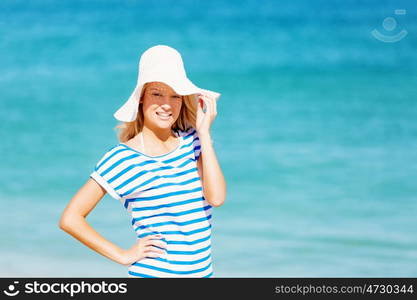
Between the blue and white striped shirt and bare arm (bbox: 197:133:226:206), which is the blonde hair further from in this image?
bare arm (bbox: 197:133:226:206)

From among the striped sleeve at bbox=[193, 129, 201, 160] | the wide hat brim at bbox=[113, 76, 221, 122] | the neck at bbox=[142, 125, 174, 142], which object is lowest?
the striped sleeve at bbox=[193, 129, 201, 160]

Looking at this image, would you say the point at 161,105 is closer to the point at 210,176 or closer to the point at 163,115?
the point at 163,115

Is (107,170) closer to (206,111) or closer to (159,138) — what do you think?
(159,138)

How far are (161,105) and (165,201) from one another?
42 cm

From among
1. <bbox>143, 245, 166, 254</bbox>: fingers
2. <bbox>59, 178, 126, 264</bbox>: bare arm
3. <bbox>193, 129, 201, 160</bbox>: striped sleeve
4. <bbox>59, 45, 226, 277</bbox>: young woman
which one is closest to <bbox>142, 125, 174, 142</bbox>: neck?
<bbox>59, 45, 226, 277</bbox>: young woman

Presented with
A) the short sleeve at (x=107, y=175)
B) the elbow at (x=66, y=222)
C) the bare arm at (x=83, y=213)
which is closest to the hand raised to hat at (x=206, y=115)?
the short sleeve at (x=107, y=175)

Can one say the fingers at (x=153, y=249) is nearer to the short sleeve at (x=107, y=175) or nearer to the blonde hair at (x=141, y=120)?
the short sleeve at (x=107, y=175)

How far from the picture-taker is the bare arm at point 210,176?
107 inches

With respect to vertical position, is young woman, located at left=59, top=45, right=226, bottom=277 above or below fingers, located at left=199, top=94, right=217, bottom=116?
below

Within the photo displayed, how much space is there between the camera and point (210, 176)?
2.71m

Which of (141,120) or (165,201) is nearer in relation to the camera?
(165,201)

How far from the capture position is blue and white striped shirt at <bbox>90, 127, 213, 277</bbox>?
2.72 meters

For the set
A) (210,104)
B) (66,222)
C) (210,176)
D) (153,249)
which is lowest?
(153,249)

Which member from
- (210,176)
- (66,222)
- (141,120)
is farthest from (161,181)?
(66,222)
